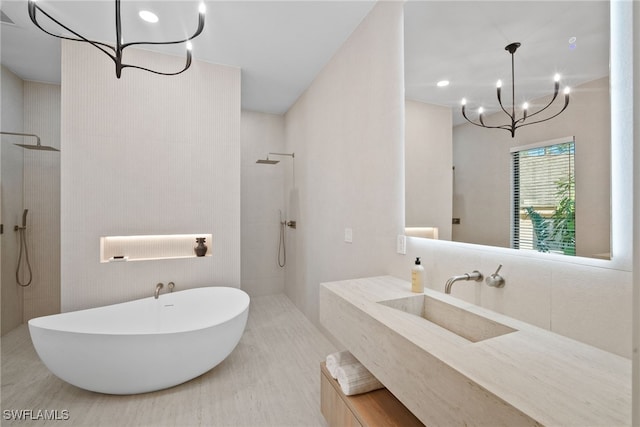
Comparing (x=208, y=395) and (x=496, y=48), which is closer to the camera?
(x=496, y=48)

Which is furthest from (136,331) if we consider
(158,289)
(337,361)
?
(337,361)

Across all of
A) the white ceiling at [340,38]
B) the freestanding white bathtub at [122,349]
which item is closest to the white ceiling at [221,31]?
the white ceiling at [340,38]

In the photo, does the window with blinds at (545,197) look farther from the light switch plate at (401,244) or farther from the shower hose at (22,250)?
the shower hose at (22,250)

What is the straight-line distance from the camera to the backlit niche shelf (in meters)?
2.65

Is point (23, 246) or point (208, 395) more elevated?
point (23, 246)

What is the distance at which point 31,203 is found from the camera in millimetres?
3158

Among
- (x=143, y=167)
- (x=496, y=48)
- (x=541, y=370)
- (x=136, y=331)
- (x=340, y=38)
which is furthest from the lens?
(x=143, y=167)

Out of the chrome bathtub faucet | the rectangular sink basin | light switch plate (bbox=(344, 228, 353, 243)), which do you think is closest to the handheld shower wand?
the chrome bathtub faucet

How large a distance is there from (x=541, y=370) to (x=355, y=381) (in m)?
0.86

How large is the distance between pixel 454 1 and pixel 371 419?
2.17 m

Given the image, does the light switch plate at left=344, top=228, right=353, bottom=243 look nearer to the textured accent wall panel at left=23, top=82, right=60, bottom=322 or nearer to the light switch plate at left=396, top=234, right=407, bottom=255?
the light switch plate at left=396, top=234, right=407, bottom=255

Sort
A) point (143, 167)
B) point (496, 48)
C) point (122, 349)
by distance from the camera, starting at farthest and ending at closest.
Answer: point (143, 167) → point (122, 349) → point (496, 48)

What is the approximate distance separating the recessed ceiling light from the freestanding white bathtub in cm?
238

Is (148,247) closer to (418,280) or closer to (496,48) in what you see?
(418,280)
